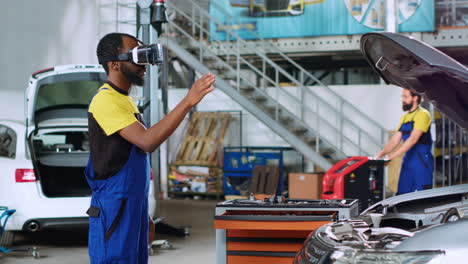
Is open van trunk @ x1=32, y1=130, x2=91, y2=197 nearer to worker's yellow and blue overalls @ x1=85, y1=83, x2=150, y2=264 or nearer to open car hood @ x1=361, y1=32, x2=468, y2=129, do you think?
worker's yellow and blue overalls @ x1=85, y1=83, x2=150, y2=264

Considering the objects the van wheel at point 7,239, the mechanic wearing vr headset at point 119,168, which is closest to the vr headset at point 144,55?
the mechanic wearing vr headset at point 119,168

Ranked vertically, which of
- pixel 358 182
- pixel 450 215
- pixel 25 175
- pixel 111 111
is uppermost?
pixel 111 111

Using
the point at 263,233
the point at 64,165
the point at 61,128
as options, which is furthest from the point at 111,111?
the point at 61,128

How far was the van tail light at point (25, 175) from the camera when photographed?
21.4 ft

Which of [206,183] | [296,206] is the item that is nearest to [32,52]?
[206,183]

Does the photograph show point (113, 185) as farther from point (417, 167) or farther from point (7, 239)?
point (7, 239)

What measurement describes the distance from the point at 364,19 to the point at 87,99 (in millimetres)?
6265

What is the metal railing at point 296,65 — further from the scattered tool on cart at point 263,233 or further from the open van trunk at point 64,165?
the scattered tool on cart at point 263,233

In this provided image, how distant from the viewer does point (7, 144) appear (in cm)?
745

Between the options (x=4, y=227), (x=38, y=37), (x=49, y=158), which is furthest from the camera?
(x=38, y=37)

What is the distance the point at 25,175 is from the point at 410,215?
4.51 meters

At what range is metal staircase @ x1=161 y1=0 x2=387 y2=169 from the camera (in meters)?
11.3

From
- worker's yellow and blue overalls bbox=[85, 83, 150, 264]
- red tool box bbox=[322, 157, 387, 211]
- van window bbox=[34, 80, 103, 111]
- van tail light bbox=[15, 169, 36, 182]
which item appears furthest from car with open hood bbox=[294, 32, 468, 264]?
van window bbox=[34, 80, 103, 111]

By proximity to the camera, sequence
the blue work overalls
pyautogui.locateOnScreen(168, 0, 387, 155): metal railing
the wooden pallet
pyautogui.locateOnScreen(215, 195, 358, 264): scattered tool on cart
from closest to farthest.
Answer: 1. pyautogui.locateOnScreen(215, 195, 358, 264): scattered tool on cart
2. the blue work overalls
3. pyautogui.locateOnScreen(168, 0, 387, 155): metal railing
4. the wooden pallet
